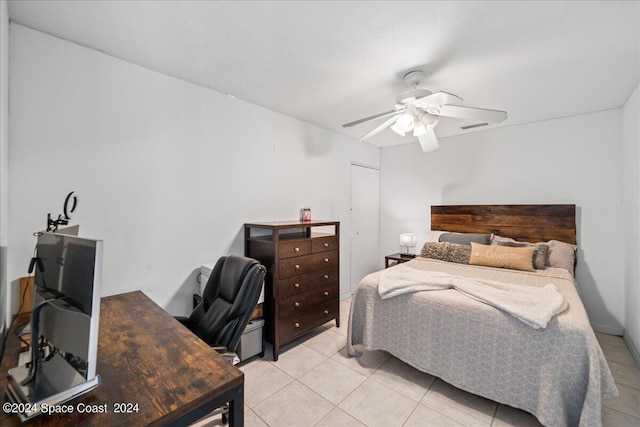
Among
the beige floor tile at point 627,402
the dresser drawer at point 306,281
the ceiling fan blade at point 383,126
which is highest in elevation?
the ceiling fan blade at point 383,126

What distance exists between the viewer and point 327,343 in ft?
9.03

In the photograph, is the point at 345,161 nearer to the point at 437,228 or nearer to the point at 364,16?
the point at 437,228

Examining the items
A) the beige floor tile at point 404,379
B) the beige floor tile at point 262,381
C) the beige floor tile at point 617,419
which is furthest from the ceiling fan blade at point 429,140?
the beige floor tile at point 262,381

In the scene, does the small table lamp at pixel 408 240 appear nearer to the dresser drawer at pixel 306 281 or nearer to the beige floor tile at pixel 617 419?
the dresser drawer at pixel 306 281

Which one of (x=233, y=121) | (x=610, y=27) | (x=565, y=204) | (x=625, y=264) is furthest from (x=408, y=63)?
(x=625, y=264)

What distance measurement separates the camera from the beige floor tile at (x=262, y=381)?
6.40 feet

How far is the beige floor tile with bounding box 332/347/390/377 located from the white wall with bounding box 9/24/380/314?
1411 mm

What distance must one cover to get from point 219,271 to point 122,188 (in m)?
1.01

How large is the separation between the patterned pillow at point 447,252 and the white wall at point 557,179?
0.86 m

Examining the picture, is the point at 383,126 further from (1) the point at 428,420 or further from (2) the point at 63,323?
(2) the point at 63,323

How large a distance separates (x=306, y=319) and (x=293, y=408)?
92 centimetres

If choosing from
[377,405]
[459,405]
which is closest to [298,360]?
[377,405]

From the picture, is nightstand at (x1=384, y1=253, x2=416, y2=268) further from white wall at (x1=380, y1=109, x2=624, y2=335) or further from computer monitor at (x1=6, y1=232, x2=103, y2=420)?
computer monitor at (x1=6, y1=232, x2=103, y2=420)

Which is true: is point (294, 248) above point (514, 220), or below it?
below
